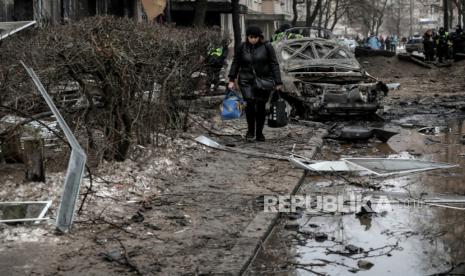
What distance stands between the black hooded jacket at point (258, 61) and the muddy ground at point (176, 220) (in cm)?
100

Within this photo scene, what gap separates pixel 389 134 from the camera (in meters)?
9.88

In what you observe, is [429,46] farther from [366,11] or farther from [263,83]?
[263,83]

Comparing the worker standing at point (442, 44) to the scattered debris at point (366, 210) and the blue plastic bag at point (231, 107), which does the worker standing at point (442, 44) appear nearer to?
the blue plastic bag at point (231, 107)

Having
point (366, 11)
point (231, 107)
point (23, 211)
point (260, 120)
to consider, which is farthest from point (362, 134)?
point (366, 11)

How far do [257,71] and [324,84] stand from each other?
291 centimetres

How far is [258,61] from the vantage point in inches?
359

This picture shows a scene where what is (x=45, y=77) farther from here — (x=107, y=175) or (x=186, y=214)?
(x=186, y=214)

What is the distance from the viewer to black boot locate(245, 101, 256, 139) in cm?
931

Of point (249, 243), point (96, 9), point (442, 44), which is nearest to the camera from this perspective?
point (249, 243)

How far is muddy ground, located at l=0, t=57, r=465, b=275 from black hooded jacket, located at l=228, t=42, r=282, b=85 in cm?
100

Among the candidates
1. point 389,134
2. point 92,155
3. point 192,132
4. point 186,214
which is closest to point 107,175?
point 92,155

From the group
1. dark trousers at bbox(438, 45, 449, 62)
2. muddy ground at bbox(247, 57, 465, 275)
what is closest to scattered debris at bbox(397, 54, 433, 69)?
dark trousers at bbox(438, 45, 449, 62)

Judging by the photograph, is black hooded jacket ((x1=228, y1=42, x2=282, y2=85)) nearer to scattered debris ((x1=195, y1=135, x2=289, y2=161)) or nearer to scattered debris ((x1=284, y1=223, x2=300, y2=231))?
scattered debris ((x1=195, y1=135, x2=289, y2=161))

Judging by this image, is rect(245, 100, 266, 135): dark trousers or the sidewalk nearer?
the sidewalk
